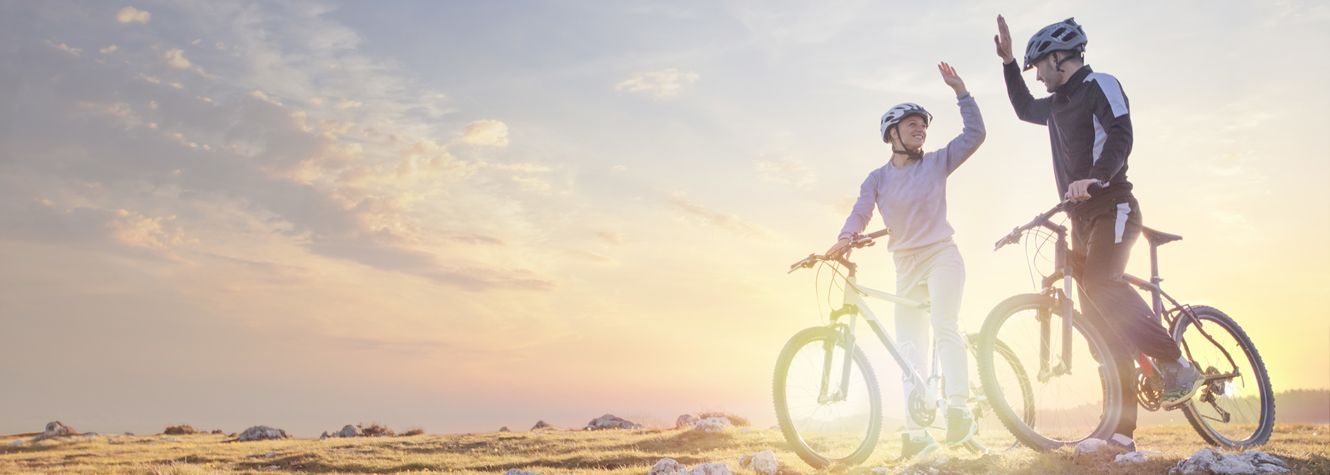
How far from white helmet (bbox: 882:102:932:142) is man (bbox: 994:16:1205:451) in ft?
4.08

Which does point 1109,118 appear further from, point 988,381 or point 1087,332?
point 988,381

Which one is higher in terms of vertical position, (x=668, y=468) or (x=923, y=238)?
(x=923, y=238)

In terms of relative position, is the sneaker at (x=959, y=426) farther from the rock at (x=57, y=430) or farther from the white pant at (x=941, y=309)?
the rock at (x=57, y=430)

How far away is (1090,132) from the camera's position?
579 cm

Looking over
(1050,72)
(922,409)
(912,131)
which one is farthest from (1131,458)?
(1050,72)

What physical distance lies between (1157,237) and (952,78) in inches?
120

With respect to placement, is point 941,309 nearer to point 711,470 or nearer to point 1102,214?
point 1102,214

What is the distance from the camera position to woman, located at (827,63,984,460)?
559cm

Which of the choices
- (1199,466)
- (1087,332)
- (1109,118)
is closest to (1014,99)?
(1109,118)

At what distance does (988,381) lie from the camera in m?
5.42

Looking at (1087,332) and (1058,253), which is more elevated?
(1058,253)

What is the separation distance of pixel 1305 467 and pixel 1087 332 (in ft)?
5.35

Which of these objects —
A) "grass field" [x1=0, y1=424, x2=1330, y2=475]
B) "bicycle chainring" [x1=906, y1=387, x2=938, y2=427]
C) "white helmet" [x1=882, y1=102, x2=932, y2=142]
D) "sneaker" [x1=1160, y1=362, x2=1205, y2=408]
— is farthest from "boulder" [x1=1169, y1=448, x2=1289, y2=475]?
"white helmet" [x1=882, y1=102, x2=932, y2=142]

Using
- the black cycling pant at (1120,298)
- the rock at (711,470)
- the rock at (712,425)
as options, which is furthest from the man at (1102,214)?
the rock at (712,425)
